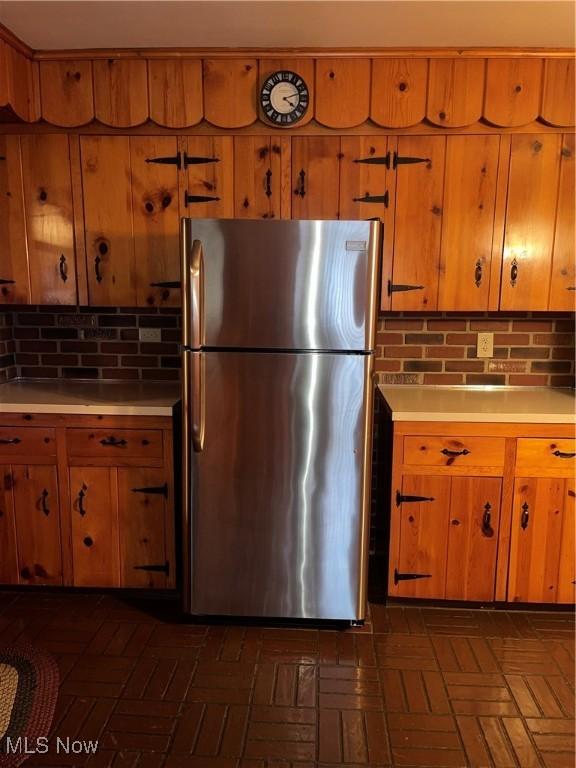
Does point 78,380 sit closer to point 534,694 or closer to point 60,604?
point 60,604

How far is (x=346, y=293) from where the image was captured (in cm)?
207

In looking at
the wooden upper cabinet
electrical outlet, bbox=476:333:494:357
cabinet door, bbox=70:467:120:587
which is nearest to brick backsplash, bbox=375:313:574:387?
electrical outlet, bbox=476:333:494:357

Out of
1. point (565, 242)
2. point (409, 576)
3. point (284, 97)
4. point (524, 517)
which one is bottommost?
point (409, 576)

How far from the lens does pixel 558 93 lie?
2.36 meters

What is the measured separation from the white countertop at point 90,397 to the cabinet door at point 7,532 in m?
0.31

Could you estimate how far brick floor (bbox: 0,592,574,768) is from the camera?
170 centimetres

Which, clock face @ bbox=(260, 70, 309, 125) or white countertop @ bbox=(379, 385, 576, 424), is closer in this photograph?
white countertop @ bbox=(379, 385, 576, 424)

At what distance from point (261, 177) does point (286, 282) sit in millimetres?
692

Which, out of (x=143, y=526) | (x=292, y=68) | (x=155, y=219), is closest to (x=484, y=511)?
(x=143, y=526)

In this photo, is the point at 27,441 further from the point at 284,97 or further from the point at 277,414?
the point at 284,97

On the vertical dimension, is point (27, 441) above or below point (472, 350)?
→ below

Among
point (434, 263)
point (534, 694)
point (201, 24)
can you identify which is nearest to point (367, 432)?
point (434, 263)

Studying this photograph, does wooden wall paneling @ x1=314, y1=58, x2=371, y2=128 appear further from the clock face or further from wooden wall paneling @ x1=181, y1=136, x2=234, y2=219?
wooden wall paneling @ x1=181, y1=136, x2=234, y2=219

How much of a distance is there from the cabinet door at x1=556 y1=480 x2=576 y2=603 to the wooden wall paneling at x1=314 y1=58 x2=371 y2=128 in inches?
72.3
